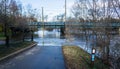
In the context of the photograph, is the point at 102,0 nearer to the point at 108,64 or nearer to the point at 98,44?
the point at 98,44

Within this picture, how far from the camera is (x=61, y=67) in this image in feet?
43.5

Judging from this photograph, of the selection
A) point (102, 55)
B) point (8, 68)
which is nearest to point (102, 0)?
point (102, 55)

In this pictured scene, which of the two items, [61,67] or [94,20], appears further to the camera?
[94,20]

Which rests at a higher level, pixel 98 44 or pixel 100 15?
pixel 100 15

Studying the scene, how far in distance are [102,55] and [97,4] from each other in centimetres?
338

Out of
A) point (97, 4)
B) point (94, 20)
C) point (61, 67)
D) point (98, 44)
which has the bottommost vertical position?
point (61, 67)

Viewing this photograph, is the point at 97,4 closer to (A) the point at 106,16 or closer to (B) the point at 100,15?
(B) the point at 100,15

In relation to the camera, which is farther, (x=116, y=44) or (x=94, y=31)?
(x=94, y=31)

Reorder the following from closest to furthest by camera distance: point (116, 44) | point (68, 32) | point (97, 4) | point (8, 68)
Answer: point (116, 44) < point (8, 68) < point (97, 4) < point (68, 32)

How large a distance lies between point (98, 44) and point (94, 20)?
1.99m

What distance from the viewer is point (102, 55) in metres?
14.0

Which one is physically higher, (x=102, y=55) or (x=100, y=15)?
(x=100, y=15)

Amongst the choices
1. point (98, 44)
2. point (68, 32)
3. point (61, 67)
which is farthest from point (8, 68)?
point (68, 32)

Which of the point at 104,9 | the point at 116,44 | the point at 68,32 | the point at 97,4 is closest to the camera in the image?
the point at 116,44
